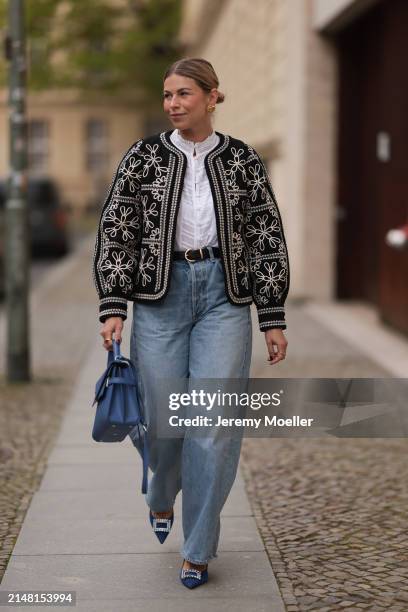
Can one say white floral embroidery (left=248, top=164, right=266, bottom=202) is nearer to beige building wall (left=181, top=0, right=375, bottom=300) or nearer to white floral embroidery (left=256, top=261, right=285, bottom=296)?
white floral embroidery (left=256, top=261, right=285, bottom=296)

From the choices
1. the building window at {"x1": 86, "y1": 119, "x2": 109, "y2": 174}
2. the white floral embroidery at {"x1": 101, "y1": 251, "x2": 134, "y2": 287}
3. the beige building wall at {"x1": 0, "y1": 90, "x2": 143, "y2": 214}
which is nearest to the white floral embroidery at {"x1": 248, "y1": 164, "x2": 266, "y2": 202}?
the white floral embroidery at {"x1": 101, "y1": 251, "x2": 134, "y2": 287}

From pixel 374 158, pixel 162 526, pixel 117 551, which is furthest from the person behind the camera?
pixel 374 158

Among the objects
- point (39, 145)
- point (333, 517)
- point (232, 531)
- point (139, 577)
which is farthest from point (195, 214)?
point (39, 145)

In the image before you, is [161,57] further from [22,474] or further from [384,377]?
[22,474]

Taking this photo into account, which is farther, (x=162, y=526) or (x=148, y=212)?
(x=162, y=526)

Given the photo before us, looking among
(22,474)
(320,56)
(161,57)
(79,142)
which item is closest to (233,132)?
(320,56)

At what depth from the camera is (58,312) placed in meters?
13.0

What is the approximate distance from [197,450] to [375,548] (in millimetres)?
926

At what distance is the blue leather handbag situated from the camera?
3797 mm

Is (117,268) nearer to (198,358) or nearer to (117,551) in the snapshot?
(198,358)

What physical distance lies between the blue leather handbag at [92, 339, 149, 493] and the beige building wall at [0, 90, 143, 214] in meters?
43.2

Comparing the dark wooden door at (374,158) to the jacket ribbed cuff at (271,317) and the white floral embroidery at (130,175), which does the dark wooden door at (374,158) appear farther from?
the white floral embroidery at (130,175)

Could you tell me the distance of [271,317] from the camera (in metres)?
4.01

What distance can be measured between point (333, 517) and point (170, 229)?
1.61 m
